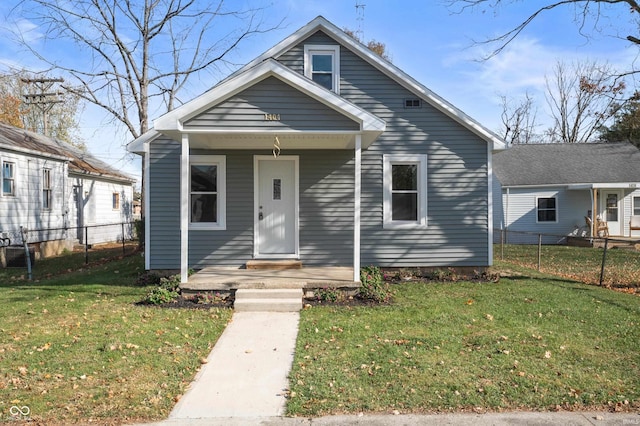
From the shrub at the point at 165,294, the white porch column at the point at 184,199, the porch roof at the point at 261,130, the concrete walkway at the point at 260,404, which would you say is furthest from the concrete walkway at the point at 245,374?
the porch roof at the point at 261,130

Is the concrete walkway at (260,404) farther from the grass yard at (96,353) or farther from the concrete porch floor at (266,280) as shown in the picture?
the concrete porch floor at (266,280)

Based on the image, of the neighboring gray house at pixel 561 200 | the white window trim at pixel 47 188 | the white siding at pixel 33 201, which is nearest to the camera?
the white siding at pixel 33 201

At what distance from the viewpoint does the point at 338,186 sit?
9.46 meters

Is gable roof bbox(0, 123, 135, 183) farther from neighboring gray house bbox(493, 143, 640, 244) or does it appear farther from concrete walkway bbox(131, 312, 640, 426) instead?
neighboring gray house bbox(493, 143, 640, 244)

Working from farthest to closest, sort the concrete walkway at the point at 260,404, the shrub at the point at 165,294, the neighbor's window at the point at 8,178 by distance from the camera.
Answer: the neighbor's window at the point at 8,178, the shrub at the point at 165,294, the concrete walkway at the point at 260,404

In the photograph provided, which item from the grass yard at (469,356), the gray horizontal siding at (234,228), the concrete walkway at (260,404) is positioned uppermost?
the gray horizontal siding at (234,228)

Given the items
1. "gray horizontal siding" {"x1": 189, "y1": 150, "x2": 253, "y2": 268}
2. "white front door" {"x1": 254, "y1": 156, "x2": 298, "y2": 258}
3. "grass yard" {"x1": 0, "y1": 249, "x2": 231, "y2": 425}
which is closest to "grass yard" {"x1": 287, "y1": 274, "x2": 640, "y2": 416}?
"grass yard" {"x1": 0, "y1": 249, "x2": 231, "y2": 425}

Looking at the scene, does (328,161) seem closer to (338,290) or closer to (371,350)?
(338,290)

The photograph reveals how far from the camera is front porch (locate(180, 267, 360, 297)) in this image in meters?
7.44

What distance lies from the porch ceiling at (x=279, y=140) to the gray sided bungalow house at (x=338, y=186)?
0.10 m

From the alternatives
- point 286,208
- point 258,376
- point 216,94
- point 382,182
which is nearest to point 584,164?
point 382,182

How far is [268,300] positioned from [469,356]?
3432 millimetres

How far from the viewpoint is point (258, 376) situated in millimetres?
4395

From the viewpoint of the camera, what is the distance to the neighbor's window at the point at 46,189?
49.4 feet
